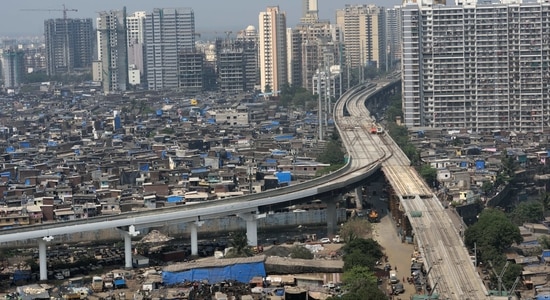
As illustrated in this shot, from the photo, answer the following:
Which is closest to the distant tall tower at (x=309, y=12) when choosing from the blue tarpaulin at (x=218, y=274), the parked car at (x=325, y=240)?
the parked car at (x=325, y=240)

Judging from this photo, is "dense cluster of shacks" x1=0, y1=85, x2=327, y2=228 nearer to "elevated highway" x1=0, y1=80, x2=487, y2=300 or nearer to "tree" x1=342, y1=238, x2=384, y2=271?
"elevated highway" x1=0, y1=80, x2=487, y2=300

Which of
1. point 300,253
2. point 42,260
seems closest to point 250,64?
point 300,253

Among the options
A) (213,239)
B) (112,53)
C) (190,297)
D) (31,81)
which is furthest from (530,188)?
(31,81)

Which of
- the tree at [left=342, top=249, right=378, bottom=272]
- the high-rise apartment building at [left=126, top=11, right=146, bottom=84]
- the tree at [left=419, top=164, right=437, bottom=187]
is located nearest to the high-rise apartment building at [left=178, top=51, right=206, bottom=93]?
the high-rise apartment building at [left=126, top=11, right=146, bottom=84]

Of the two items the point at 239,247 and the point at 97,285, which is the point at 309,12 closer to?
the point at 239,247

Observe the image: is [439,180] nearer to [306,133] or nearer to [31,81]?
[306,133]

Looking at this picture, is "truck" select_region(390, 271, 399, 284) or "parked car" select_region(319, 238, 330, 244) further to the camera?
"parked car" select_region(319, 238, 330, 244)

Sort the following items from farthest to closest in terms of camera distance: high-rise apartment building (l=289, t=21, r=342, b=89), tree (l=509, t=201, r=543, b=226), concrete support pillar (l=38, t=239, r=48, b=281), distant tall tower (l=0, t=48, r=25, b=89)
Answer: distant tall tower (l=0, t=48, r=25, b=89)
high-rise apartment building (l=289, t=21, r=342, b=89)
tree (l=509, t=201, r=543, b=226)
concrete support pillar (l=38, t=239, r=48, b=281)
